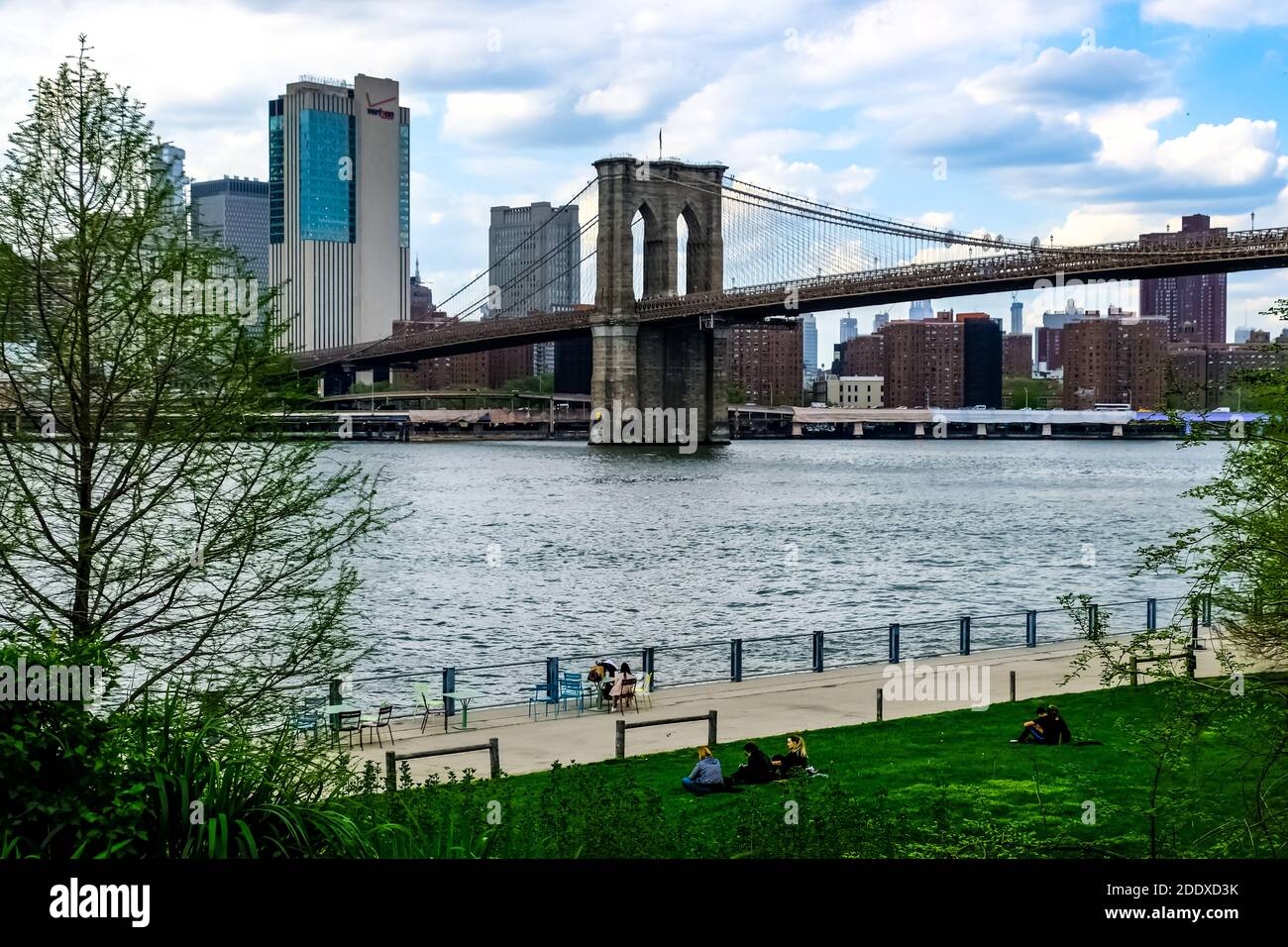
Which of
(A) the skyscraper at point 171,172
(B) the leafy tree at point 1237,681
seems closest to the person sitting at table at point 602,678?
(B) the leafy tree at point 1237,681

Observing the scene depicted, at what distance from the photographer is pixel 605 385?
11300 cm

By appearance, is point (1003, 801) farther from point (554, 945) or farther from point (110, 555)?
point (554, 945)

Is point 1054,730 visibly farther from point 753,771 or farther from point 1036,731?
point 753,771

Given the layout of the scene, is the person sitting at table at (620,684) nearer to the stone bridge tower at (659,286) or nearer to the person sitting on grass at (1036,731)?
the person sitting on grass at (1036,731)

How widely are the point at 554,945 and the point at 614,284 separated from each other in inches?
4427

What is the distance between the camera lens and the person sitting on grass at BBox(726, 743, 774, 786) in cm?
1440

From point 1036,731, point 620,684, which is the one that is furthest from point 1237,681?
point 620,684

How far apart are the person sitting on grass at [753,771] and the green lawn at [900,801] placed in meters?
0.30

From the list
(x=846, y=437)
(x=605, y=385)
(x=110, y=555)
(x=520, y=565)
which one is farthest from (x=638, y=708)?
(x=846, y=437)

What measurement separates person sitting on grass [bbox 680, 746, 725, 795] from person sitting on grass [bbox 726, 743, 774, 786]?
0.20m

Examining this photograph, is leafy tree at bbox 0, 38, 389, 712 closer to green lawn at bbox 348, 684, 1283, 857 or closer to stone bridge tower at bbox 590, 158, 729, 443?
green lawn at bbox 348, 684, 1283, 857

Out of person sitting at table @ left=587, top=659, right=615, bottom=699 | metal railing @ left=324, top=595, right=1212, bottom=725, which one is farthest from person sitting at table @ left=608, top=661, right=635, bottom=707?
metal railing @ left=324, top=595, right=1212, bottom=725

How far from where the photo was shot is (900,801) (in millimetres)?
13031

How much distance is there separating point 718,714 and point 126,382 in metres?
10.5
